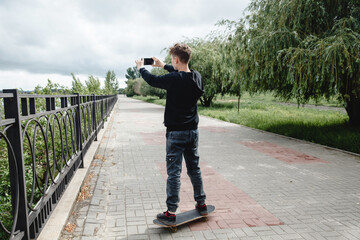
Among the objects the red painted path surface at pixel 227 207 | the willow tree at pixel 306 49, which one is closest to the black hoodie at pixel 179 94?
the red painted path surface at pixel 227 207

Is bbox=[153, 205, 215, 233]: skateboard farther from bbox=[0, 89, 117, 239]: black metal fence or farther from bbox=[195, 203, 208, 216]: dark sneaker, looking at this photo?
bbox=[0, 89, 117, 239]: black metal fence

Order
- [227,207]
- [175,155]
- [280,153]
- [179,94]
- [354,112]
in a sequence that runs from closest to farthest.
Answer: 1. [179,94]
2. [175,155]
3. [227,207]
4. [280,153]
5. [354,112]

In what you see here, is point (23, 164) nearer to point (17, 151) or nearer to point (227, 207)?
point (17, 151)

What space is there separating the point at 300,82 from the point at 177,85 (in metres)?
6.28

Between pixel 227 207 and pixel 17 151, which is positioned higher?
pixel 17 151

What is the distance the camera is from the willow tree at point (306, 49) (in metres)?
7.76

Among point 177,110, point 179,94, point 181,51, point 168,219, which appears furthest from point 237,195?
point 181,51


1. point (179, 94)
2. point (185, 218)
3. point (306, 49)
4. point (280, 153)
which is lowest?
point (280, 153)

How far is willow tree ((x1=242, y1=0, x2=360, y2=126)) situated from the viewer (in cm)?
776

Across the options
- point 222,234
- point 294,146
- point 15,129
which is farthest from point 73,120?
point 294,146

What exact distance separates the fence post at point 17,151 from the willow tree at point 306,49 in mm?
7361

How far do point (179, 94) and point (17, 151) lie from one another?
1553mm

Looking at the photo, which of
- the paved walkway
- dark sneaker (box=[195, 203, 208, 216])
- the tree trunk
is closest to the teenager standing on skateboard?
dark sneaker (box=[195, 203, 208, 216])

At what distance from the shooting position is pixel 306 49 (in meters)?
8.15
